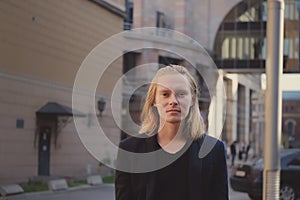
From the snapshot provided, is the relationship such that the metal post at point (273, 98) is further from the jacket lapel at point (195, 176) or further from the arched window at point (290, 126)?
the arched window at point (290, 126)

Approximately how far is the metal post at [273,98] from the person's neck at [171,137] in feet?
13.8

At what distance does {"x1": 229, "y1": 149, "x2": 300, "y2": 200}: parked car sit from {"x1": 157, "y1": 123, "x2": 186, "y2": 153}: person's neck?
11.5 meters

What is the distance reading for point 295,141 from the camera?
42.4 metres

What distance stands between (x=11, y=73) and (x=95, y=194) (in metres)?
4.22

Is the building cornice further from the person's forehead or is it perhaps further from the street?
the person's forehead

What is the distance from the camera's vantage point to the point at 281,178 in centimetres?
1416

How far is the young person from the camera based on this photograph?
2.65 m

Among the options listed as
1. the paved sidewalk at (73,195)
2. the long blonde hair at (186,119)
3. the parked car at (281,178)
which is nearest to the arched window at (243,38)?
the paved sidewalk at (73,195)

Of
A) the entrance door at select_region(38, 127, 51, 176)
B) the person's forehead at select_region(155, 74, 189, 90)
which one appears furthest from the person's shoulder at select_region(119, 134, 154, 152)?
the entrance door at select_region(38, 127, 51, 176)

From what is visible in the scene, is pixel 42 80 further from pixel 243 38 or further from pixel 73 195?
pixel 243 38

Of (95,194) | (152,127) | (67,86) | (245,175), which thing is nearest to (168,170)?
(152,127)

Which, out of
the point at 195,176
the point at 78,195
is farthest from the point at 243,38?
the point at 195,176

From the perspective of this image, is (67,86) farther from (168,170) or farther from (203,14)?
(203,14)

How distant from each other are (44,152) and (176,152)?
18.2m
